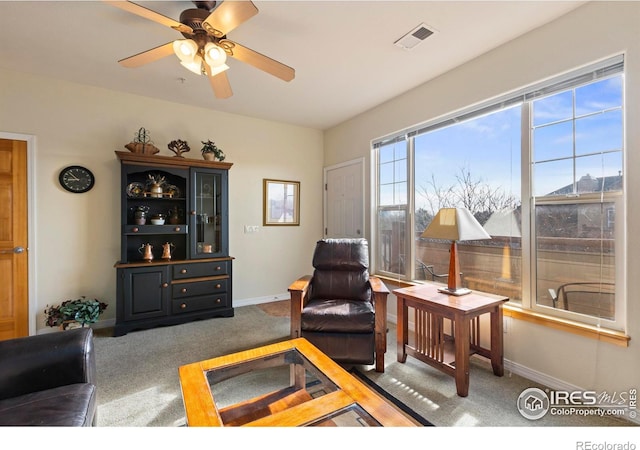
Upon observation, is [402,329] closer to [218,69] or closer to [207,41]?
[218,69]

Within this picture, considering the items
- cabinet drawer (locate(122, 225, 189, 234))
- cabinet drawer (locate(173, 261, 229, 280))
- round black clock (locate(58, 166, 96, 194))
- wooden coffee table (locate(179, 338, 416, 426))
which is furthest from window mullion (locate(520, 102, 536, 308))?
round black clock (locate(58, 166, 96, 194))

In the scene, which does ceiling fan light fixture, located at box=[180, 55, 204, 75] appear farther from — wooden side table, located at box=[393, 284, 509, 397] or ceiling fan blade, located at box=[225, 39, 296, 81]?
wooden side table, located at box=[393, 284, 509, 397]

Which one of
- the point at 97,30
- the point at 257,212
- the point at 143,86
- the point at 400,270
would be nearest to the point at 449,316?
Answer: the point at 400,270

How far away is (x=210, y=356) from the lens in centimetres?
249

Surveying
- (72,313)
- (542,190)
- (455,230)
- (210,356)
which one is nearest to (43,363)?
(210,356)

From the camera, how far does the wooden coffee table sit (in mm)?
1115

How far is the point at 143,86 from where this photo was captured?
10.3ft

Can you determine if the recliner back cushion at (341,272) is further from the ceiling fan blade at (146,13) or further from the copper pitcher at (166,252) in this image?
the ceiling fan blade at (146,13)

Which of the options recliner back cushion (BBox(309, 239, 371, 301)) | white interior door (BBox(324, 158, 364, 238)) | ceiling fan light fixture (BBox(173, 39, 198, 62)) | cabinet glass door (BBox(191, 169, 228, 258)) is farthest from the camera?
white interior door (BBox(324, 158, 364, 238))

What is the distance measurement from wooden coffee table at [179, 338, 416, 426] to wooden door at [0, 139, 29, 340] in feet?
8.08

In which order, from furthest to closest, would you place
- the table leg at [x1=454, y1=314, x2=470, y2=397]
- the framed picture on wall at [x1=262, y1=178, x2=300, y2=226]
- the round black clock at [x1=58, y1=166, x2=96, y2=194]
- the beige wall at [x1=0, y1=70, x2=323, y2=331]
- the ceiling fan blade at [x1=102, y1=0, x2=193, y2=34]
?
the framed picture on wall at [x1=262, y1=178, x2=300, y2=226] < the round black clock at [x1=58, y1=166, x2=96, y2=194] < the beige wall at [x1=0, y1=70, x2=323, y2=331] < the table leg at [x1=454, y1=314, x2=470, y2=397] < the ceiling fan blade at [x1=102, y1=0, x2=193, y2=34]
